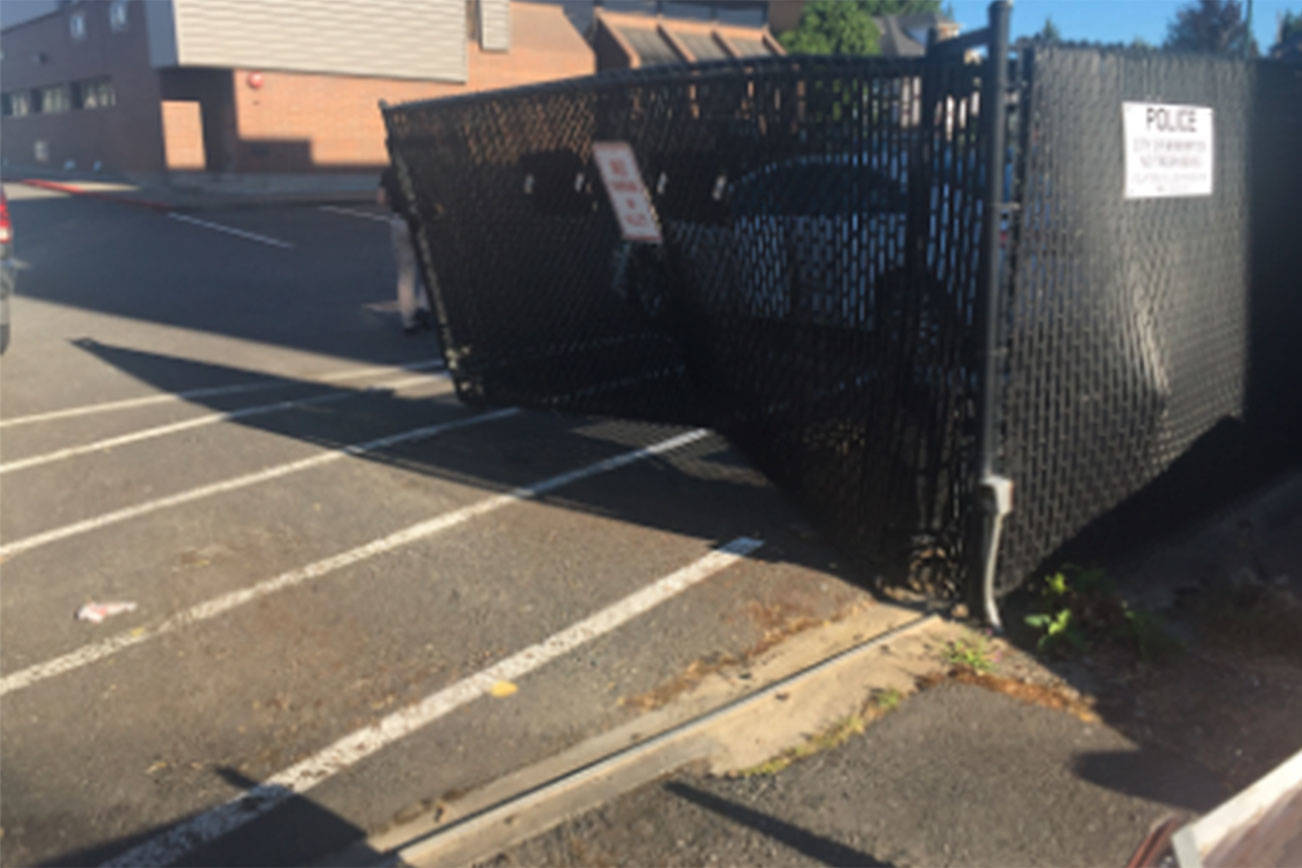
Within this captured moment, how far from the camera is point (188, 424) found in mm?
7902

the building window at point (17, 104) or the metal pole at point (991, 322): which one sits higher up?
the building window at point (17, 104)

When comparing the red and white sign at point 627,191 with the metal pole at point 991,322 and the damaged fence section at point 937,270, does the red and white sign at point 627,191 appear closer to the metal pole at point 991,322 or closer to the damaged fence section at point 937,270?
the damaged fence section at point 937,270

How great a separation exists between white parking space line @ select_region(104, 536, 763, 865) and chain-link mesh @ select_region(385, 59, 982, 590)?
2.79ft

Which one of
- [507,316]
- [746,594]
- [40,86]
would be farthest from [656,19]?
[746,594]

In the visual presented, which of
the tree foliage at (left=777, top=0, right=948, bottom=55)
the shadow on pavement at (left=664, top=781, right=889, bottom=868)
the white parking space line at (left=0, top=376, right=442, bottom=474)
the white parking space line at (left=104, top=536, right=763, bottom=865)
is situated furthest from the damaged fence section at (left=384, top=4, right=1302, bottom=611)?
the tree foliage at (left=777, top=0, right=948, bottom=55)

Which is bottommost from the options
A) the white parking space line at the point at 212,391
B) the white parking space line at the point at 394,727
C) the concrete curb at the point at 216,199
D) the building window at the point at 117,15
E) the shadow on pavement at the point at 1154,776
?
the shadow on pavement at the point at 1154,776

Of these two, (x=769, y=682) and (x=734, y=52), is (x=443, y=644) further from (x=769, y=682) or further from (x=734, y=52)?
(x=734, y=52)

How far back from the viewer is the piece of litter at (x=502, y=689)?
4.27 metres

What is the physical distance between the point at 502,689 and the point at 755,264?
2.38 m

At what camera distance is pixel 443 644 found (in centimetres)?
466

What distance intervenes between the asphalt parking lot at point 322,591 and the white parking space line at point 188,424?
3 centimetres

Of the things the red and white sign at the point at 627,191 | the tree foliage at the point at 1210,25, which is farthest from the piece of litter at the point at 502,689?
the tree foliage at the point at 1210,25

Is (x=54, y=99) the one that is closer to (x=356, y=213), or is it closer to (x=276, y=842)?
(x=356, y=213)

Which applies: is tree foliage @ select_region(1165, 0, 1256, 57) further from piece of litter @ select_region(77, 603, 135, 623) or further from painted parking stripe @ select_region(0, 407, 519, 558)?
piece of litter @ select_region(77, 603, 135, 623)
